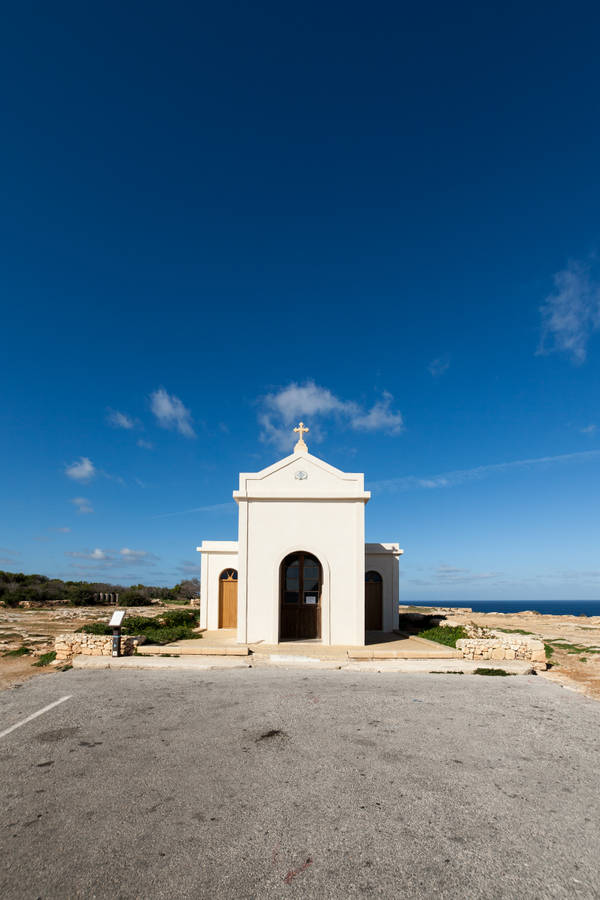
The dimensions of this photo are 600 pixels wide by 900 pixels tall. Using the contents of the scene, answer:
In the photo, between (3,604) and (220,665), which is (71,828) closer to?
(220,665)

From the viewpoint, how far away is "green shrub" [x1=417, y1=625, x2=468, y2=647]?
14.8 meters

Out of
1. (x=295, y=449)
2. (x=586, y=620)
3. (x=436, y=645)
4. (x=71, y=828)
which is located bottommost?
(x=586, y=620)

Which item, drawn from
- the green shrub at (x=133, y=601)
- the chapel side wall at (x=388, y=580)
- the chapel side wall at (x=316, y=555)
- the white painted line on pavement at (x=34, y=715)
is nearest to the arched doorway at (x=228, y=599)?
the chapel side wall at (x=316, y=555)

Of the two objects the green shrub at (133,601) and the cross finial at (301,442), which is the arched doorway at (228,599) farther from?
the green shrub at (133,601)

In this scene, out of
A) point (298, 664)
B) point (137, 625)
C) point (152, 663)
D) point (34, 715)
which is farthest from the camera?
point (137, 625)

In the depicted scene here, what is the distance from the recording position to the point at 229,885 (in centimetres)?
330

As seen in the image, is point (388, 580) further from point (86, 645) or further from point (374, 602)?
point (86, 645)

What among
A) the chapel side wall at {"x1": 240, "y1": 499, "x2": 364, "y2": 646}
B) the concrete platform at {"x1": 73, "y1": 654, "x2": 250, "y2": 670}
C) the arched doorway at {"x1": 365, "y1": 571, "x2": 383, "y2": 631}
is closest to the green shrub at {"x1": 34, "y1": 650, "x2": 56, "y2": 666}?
the concrete platform at {"x1": 73, "y1": 654, "x2": 250, "y2": 670}

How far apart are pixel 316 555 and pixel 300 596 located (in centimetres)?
153

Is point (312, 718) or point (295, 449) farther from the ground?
point (295, 449)

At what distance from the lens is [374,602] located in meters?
18.1

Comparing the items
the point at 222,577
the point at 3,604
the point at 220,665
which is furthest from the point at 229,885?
the point at 3,604

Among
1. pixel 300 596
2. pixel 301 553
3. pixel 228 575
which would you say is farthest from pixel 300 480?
pixel 228 575

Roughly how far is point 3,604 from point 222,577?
18.8 metres
